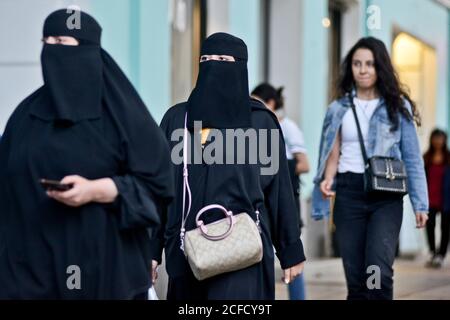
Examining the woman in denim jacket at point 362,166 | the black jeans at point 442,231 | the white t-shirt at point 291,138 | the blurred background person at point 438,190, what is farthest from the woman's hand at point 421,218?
the black jeans at point 442,231

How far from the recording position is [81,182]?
4.22 metres

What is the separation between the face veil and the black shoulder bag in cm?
152

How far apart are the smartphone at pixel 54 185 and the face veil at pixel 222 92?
4.59ft

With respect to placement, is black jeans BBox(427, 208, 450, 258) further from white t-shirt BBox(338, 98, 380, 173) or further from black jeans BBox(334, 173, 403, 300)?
black jeans BBox(334, 173, 403, 300)

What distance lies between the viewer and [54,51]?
443 cm

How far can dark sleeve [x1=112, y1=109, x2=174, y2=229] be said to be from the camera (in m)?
4.32

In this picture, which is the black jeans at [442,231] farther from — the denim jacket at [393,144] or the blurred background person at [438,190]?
the denim jacket at [393,144]

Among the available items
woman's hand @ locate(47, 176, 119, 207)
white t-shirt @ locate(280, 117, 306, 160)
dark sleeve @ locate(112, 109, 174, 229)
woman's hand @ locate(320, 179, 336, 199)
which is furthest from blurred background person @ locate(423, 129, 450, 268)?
woman's hand @ locate(47, 176, 119, 207)

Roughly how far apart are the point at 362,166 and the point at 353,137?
21 cm

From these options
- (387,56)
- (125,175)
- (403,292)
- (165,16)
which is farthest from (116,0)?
(125,175)

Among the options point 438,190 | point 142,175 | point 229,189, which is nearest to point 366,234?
point 229,189

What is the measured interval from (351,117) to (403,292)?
4.01m

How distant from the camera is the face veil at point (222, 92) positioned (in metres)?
5.47
